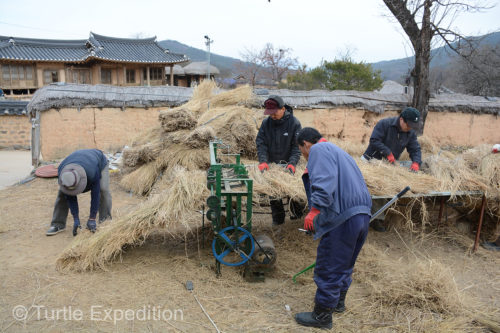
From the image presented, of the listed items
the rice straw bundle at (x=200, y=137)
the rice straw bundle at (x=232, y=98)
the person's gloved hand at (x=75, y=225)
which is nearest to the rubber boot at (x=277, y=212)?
the rice straw bundle at (x=200, y=137)

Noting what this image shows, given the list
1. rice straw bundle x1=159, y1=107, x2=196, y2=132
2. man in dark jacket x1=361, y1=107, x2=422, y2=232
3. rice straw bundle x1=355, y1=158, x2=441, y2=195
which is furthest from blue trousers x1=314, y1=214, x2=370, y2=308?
rice straw bundle x1=159, y1=107, x2=196, y2=132

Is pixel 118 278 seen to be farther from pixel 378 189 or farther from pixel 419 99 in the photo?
pixel 419 99

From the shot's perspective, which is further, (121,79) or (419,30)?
(121,79)

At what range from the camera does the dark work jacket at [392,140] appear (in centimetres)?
451

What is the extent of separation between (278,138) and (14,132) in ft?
40.7

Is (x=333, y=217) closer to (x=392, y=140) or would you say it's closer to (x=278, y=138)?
(x=278, y=138)

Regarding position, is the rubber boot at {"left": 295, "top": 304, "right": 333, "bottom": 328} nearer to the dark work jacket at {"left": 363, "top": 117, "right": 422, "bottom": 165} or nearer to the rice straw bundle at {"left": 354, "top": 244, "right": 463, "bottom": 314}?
the rice straw bundle at {"left": 354, "top": 244, "right": 463, "bottom": 314}

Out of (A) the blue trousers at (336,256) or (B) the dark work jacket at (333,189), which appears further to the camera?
(A) the blue trousers at (336,256)

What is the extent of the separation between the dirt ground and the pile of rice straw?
268 mm

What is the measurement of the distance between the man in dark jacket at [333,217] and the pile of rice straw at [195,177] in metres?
0.90

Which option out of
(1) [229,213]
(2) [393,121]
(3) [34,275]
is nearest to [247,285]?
(1) [229,213]

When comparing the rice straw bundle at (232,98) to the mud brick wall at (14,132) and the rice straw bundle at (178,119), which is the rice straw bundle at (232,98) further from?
the mud brick wall at (14,132)

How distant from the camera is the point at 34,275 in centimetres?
310

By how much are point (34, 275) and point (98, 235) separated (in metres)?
0.61
